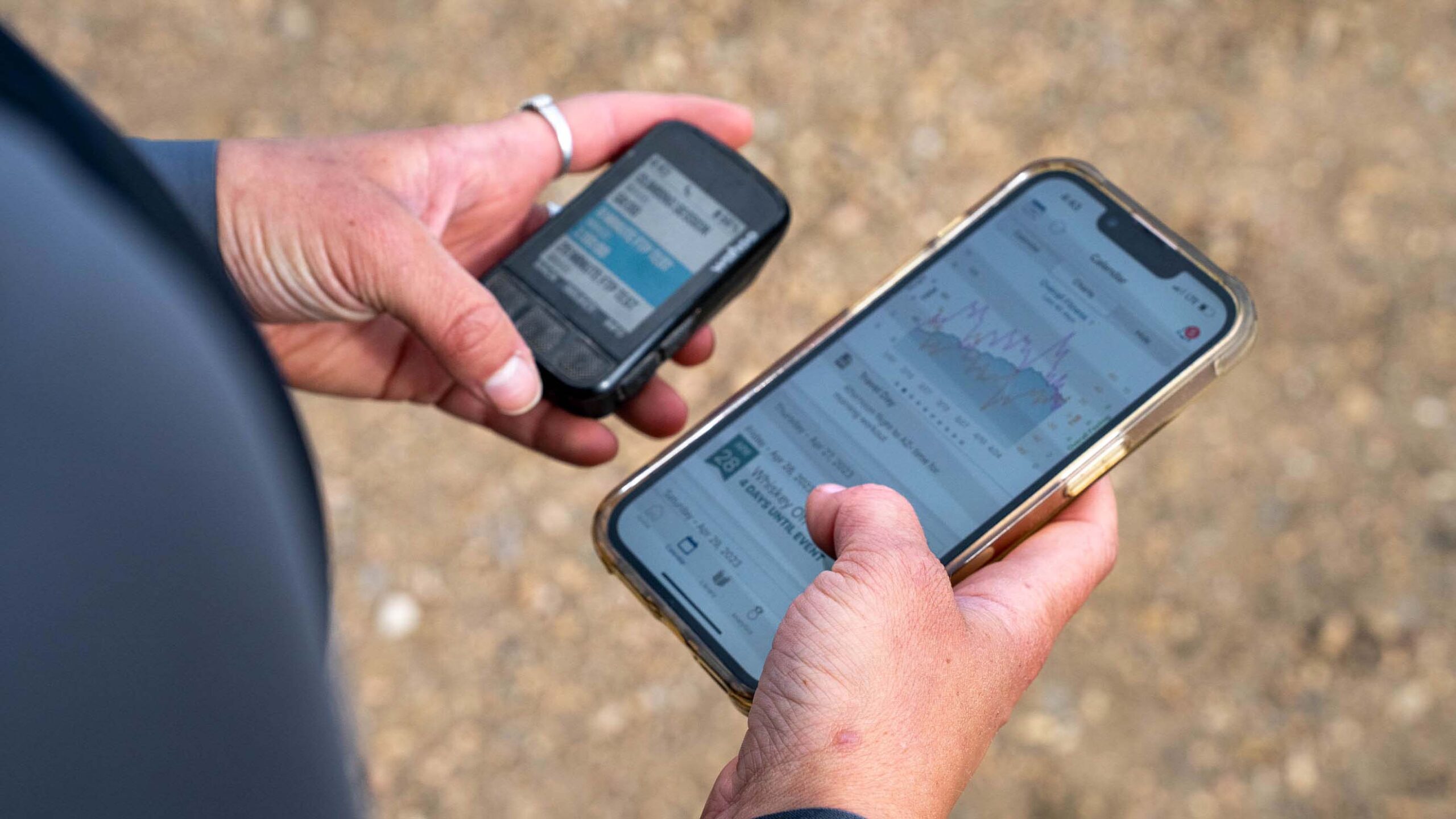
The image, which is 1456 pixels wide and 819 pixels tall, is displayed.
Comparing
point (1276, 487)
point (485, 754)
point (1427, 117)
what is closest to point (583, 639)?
point (485, 754)

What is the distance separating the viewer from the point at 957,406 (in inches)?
51.3

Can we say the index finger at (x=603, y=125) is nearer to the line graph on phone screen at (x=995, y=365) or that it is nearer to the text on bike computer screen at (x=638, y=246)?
the text on bike computer screen at (x=638, y=246)

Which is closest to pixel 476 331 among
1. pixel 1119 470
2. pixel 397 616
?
pixel 397 616

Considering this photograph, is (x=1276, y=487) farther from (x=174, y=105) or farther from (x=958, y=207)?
(x=174, y=105)

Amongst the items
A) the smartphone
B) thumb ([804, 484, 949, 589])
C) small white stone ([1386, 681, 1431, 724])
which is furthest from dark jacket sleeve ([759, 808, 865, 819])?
small white stone ([1386, 681, 1431, 724])

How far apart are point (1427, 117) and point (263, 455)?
2.76 metres

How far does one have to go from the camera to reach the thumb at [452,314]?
1344mm

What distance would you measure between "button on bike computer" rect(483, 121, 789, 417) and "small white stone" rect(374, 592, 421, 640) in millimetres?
783

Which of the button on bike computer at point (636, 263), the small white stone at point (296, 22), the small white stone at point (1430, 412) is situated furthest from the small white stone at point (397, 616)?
the small white stone at point (1430, 412)

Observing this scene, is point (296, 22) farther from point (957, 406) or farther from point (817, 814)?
point (817, 814)

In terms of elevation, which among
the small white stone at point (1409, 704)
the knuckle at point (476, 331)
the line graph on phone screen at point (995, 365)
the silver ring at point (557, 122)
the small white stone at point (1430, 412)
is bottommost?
the small white stone at point (1409, 704)

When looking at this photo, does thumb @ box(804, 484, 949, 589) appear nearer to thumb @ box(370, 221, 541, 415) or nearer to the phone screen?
the phone screen

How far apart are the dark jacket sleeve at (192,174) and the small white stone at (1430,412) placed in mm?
2264

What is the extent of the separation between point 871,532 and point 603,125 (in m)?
0.90
